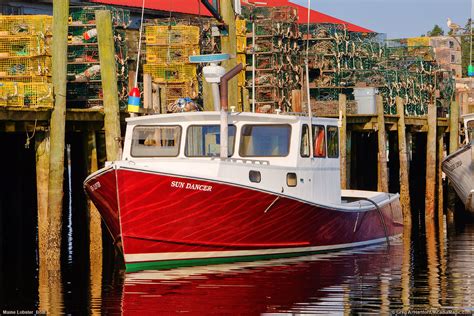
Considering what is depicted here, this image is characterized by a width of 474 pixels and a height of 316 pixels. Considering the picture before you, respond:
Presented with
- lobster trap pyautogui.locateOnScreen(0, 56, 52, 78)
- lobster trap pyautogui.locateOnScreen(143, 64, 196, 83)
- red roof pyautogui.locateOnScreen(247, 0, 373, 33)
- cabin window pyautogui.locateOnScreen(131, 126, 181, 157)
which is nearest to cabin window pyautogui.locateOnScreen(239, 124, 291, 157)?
cabin window pyautogui.locateOnScreen(131, 126, 181, 157)

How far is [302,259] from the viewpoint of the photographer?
24.5m

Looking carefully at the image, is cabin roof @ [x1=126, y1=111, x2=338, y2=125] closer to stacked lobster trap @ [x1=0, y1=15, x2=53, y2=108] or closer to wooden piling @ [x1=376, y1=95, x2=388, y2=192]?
stacked lobster trap @ [x1=0, y1=15, x2=53, y2=108]

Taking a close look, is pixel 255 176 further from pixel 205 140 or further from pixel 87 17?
pixel 87 17

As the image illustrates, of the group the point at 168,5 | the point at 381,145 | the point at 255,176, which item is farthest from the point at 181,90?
the point at 168,5

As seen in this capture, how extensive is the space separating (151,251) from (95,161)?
5.26 meters

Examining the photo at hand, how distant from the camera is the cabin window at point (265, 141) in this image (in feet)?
78.3

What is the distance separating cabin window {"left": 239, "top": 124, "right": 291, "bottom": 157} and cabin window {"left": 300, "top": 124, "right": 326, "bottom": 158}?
0.40 metres

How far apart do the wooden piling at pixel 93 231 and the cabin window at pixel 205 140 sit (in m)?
2.70

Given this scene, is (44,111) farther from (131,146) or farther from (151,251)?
(151,251)

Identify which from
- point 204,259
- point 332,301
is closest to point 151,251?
point 204,259

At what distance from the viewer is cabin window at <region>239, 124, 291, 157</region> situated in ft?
78.3

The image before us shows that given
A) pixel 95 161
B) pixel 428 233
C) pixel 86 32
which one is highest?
pixel 86 32

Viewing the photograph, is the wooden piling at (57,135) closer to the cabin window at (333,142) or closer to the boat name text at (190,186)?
the boat name text at (190,186)

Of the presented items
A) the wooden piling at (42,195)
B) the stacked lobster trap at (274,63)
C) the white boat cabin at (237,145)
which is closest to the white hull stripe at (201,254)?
the white boat cabin at (237,145)
